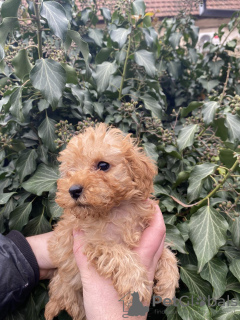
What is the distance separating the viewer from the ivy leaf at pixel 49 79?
166 centimetres

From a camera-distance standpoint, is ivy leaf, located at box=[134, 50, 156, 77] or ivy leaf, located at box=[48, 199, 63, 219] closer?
ivy leaf, located at box=[48, 199, 63, 219]

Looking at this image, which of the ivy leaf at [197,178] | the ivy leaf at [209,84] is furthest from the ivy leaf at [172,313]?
the ivy leaf at [209,84]

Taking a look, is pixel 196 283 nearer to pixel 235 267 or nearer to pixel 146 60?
pixel 235 267

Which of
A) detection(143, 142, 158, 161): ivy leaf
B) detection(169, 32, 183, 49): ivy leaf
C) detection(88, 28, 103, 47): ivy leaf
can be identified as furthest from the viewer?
detection(169, 32, 183, 49): ivy leaf

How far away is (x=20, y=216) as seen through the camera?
1.91m

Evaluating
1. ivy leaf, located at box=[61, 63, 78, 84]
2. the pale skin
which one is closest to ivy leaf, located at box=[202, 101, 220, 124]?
the pale skin

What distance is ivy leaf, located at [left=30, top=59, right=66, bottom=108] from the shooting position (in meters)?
1.66

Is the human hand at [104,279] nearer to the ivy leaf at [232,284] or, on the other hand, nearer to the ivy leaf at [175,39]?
the ivy leaf at [232,284]

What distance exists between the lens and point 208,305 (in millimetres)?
1610

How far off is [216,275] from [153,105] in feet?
4.81

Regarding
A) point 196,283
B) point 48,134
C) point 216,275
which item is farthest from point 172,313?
point 48,134

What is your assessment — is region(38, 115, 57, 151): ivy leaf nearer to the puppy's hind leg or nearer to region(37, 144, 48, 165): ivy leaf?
region(37, 144, 48, 165): ivy leaf

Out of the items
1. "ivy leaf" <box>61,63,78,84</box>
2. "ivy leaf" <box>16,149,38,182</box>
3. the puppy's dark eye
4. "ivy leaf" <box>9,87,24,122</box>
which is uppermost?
"ivy leaf" <box>61,63,78,84</box>

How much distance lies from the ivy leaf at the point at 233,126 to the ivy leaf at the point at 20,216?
1.63 metres
